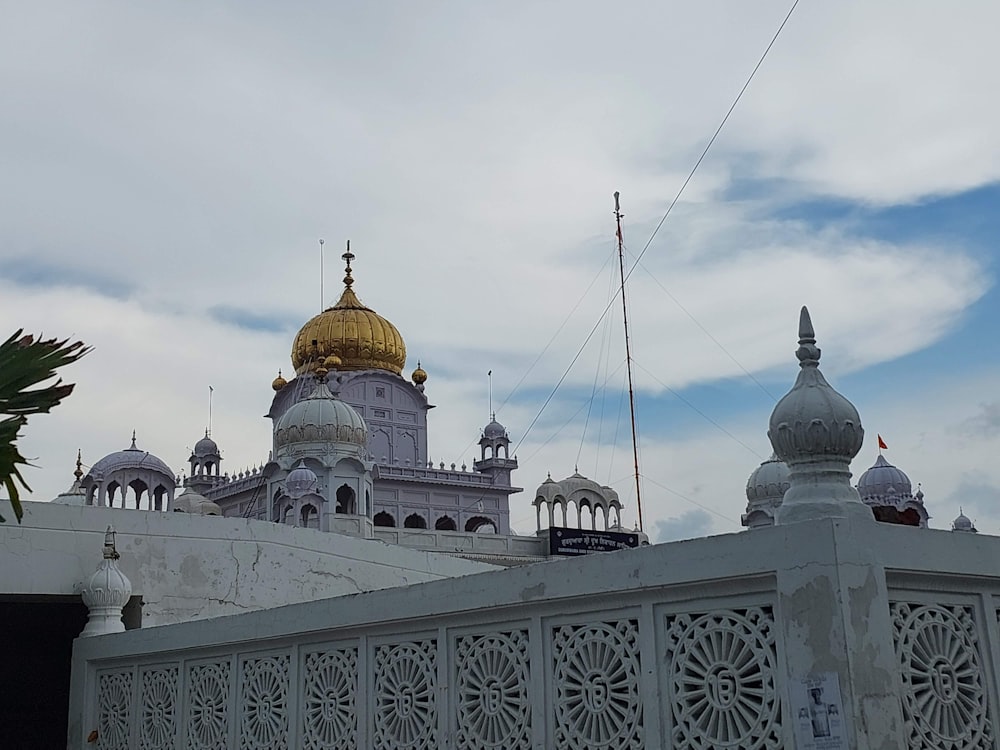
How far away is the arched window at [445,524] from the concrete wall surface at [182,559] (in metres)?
28.0

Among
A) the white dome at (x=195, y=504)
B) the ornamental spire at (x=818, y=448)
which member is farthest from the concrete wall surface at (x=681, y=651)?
the white dome at (x=195, y=504)

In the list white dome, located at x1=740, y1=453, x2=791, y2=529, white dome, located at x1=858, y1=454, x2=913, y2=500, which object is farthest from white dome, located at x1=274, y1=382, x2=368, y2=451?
white dome, located at x1=858, y1=454, x2=913, y2=500

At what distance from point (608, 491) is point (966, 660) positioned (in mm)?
38695

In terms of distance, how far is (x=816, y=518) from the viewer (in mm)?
5957

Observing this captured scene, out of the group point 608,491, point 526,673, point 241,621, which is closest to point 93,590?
point 241,621

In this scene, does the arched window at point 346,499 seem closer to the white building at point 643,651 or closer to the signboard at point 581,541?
the signboard at point 581,541

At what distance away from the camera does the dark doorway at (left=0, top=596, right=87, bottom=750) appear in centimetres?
1647

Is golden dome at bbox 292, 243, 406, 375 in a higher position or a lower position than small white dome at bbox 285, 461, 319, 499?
higher

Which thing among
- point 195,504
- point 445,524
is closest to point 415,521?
point 445,524

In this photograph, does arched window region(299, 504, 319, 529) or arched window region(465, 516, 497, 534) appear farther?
arched window region(465, 516, 497, 534)

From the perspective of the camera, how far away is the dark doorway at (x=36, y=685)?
16.5 metres

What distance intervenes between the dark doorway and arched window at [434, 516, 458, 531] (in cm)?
2801

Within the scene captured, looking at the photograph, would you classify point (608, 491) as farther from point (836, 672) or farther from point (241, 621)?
point (836, 672)

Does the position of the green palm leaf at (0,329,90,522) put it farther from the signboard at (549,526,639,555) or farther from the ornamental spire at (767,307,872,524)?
the signboard at (549,526,639,555)
